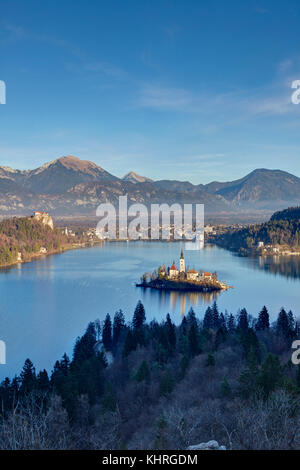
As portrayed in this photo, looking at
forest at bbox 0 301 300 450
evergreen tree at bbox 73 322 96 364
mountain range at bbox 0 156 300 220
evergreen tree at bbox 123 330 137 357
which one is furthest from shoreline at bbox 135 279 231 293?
mountain range at bbox 0 156 300 220

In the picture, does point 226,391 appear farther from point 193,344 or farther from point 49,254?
point 49,254

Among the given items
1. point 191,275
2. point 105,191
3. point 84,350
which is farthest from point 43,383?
point 105,191

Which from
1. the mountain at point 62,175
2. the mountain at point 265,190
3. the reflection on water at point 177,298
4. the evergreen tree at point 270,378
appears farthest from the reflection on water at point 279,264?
the mountain at point 62,175

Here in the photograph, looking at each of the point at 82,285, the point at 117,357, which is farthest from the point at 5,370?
the point at 82,285

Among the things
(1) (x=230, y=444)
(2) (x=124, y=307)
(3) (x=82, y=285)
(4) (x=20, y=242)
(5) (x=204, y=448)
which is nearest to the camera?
(5) (x=204, y=448)

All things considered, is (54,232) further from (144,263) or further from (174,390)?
(174,390)

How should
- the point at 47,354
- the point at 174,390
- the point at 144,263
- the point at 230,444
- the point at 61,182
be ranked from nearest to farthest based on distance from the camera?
the point at 230,444 < the point at 174,390 < the point at 47,354 < the point at 144,263 < the point at 61,182

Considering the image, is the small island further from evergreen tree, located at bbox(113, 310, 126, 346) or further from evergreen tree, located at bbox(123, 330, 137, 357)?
evergreen tree, located at bbox(123, 330, 137, 357)

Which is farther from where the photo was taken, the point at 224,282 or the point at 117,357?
the point at 224,282
